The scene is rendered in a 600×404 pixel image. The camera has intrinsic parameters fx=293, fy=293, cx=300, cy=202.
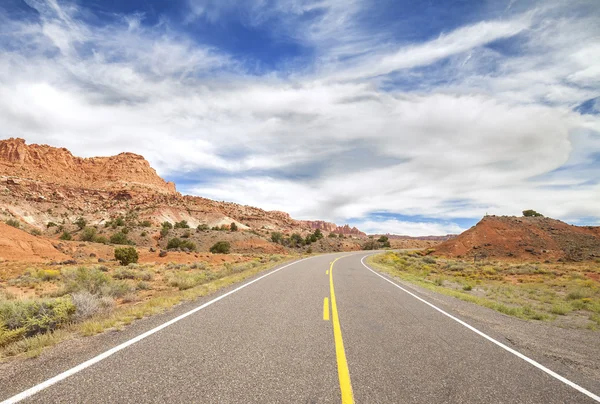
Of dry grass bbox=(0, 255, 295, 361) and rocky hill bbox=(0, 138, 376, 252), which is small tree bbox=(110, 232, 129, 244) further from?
dry grass bbox=(0, 255, 295, 361)

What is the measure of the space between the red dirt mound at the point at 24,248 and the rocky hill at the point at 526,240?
178 feet

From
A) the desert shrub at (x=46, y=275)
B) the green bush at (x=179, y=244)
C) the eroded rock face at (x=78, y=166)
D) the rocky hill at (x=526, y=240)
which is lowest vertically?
the desert shrub at (x=46, y=275)

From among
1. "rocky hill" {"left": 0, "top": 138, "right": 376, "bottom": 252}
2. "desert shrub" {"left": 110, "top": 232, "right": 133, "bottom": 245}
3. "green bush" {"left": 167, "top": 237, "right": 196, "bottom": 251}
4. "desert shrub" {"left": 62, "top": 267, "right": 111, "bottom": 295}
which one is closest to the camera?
"desert shrub" {"left": 62, "top": 267, "right": 111, "bottom": 295}

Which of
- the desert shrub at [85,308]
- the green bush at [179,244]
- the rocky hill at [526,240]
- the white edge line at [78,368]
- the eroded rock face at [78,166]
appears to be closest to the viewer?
the white edge line at [78,368]

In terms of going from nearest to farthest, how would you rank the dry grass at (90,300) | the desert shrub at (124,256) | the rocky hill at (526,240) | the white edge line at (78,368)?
the white edge line at (78,368) → the dry grass at (90,300) → the desert shrub at (124,256) → the rocky hill at (526,240)

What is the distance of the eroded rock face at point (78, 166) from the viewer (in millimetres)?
108375

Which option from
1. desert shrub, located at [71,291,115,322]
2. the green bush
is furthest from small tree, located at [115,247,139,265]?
the green bush

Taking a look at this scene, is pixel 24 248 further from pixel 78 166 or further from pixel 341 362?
pixel 78 166

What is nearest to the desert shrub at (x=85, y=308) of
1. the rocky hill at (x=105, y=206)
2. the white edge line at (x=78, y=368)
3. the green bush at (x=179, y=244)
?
the white edge line at (x=78, y=368)

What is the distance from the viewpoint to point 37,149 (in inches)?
4806

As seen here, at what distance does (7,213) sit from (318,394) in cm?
7511

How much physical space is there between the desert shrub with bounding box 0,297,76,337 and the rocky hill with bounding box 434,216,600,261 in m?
52.7

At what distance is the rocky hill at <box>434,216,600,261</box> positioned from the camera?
43.6 meters

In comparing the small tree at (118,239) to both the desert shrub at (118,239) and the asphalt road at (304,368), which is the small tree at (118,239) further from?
the asphalt road at (304,368)
